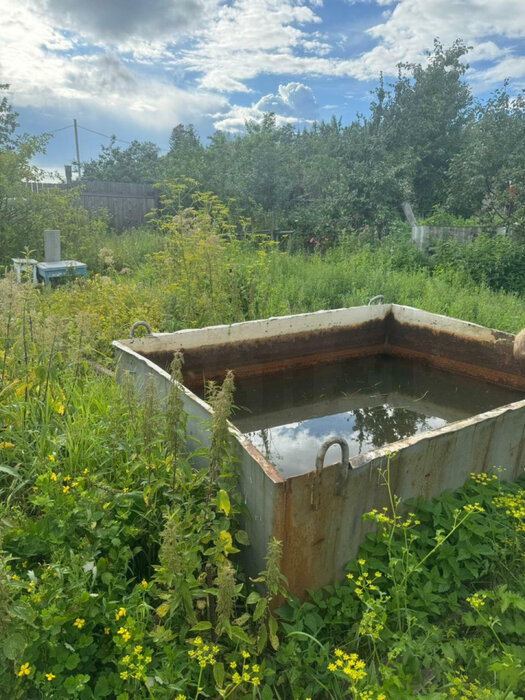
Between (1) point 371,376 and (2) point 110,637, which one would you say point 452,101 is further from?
(2) point 110,637

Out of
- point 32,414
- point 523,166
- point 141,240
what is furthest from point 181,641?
point 523,166

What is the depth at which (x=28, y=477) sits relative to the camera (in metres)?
2.19

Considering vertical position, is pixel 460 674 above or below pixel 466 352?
below

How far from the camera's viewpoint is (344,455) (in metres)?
1.89

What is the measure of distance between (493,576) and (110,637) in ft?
5.30

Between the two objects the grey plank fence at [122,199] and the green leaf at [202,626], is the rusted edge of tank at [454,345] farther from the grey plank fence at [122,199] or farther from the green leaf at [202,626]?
the grey plank fence at [122,199]

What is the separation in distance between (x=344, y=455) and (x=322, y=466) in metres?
0.11

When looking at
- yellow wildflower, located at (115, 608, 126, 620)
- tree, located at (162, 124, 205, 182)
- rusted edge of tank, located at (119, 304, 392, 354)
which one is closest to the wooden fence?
tree, located at (162, 124, 205, 182)

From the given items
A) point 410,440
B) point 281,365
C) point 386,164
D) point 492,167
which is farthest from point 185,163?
point 410,440

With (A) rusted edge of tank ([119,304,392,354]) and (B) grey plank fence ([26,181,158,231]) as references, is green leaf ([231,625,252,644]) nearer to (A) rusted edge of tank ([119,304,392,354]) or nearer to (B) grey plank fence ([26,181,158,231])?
(A) rusted edge of tank ([119,304,392,354])

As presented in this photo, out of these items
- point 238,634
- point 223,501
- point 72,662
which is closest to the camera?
A: point 72,662

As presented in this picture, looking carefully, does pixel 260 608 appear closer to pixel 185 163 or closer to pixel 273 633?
pixel 273 633

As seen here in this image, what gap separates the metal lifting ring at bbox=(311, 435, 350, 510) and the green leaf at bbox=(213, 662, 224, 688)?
0.60 metres

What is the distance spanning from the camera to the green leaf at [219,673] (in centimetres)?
152
